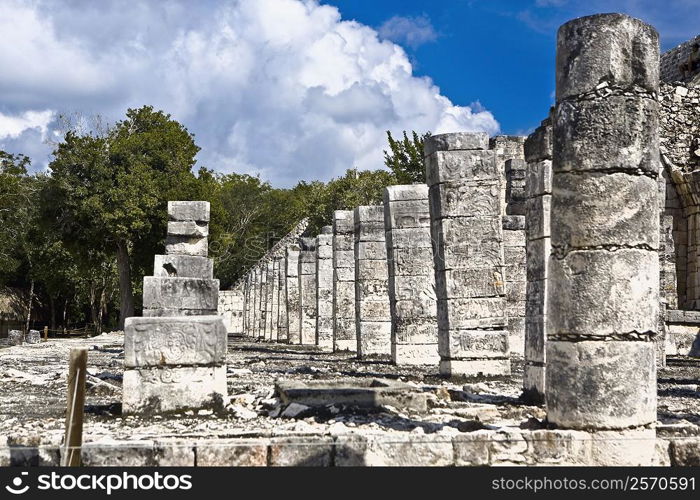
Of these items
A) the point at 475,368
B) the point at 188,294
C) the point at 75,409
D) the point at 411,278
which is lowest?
the point at 475,368

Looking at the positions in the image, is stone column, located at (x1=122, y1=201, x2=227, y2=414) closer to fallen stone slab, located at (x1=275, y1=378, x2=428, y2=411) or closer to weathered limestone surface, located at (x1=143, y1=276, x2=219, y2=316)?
fallen stone slab, located at (x1=275, y1=378, x2=428, y2=411)

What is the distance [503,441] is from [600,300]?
1269mm

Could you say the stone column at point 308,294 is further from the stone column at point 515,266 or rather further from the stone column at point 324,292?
the stone column at point 515,266

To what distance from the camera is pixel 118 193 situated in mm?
26953

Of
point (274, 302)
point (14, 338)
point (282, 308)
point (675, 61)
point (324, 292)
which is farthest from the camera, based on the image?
point (274, 302)

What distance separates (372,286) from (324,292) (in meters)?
4.70

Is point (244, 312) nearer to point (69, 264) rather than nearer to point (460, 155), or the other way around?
point (69, 264)

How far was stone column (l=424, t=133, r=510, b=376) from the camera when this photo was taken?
1073cm

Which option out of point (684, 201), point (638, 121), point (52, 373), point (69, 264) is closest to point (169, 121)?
point (69, 264)

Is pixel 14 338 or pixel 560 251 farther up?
pixel 560 251

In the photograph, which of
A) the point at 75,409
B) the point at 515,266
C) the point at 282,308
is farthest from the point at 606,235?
the point at 282,308

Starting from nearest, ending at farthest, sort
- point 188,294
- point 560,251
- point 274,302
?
point 560,251 < point 188,294 < point 274,302

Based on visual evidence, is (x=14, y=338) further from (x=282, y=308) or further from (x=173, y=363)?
(x=173, y=363)
